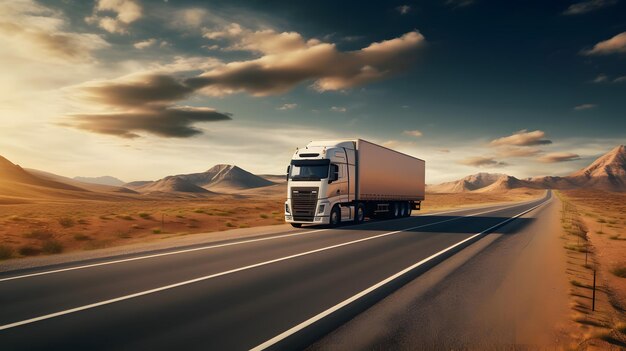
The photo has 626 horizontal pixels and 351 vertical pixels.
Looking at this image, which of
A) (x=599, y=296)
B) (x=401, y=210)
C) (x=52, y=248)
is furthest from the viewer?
(x=401, y=210)

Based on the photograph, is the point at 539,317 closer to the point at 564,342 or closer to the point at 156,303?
the point at 564,342

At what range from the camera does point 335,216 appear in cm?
2283

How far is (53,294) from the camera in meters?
7.71

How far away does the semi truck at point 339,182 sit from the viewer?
861 inches

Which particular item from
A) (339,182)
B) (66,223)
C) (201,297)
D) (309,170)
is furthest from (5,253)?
(339,182)

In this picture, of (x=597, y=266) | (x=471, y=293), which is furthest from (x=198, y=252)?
(x=597, y=266)

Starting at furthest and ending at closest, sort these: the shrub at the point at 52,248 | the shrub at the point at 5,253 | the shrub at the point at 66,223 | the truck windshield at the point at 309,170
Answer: the shrub at the point at 66,223 < the truck windshield at the point at 309,170 < the shrub at the point at 52,248 < the shrub at the point at 5,253

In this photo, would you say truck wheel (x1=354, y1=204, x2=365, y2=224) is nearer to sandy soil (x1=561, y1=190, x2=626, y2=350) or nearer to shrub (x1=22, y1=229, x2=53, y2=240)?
sandy soil (x1=561, y1=190, x2=626, y2=350)

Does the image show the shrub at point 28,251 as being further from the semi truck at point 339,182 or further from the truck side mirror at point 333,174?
the truck side mirror at point 333,174

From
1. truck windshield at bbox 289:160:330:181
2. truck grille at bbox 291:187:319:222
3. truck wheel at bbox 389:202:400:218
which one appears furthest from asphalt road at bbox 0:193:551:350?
truck wheel at bbox 389:202:400:218

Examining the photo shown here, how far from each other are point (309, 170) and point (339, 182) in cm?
179

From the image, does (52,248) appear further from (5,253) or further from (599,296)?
(599,296)

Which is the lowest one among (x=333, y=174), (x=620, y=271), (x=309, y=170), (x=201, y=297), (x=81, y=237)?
(x=81, y=237)

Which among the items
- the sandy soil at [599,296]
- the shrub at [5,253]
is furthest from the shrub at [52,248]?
the sandy soil at [599,296]
